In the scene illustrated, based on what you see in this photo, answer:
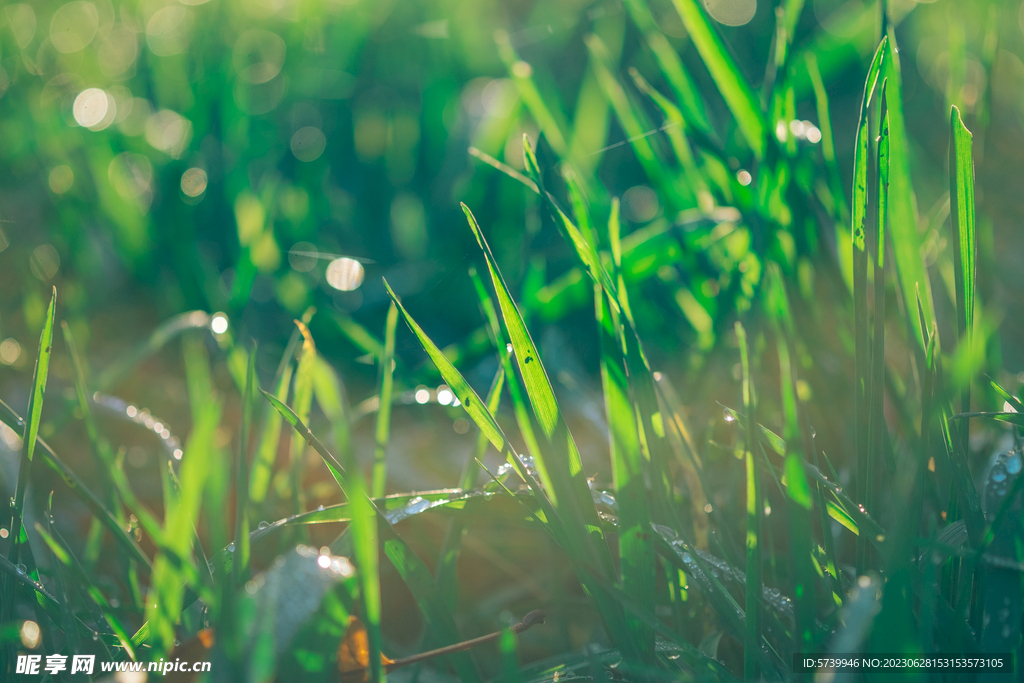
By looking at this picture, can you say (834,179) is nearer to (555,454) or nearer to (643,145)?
(643,145)

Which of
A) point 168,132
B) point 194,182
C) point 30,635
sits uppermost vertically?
point 168,132

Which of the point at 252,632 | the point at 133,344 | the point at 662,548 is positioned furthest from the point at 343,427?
the point at 133,344

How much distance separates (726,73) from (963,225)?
0.31m

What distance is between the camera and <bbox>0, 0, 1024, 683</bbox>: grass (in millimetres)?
354

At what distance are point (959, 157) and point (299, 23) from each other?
5.15ft

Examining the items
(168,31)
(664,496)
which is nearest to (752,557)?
(664,496)

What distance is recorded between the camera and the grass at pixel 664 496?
354mm

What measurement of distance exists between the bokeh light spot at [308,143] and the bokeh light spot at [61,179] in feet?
1.25

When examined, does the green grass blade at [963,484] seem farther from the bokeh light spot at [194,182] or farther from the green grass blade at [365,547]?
the bokeh light spot at [194,182]

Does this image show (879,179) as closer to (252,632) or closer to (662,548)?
(662,548)

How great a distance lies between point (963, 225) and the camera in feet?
1.42

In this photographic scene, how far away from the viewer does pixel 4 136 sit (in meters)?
1.24

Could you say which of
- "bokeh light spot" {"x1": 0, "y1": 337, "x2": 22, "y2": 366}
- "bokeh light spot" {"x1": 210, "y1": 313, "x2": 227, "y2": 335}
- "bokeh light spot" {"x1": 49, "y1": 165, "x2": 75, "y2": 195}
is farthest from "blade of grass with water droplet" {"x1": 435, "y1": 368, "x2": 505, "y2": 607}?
"bokeh light spot" {"x1": 49, "y1": 165, "x2": 75, "y2": 195}

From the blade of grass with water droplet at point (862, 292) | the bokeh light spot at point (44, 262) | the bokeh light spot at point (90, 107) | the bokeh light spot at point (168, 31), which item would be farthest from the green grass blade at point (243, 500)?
the bokeh light spot at point (168, 31)
